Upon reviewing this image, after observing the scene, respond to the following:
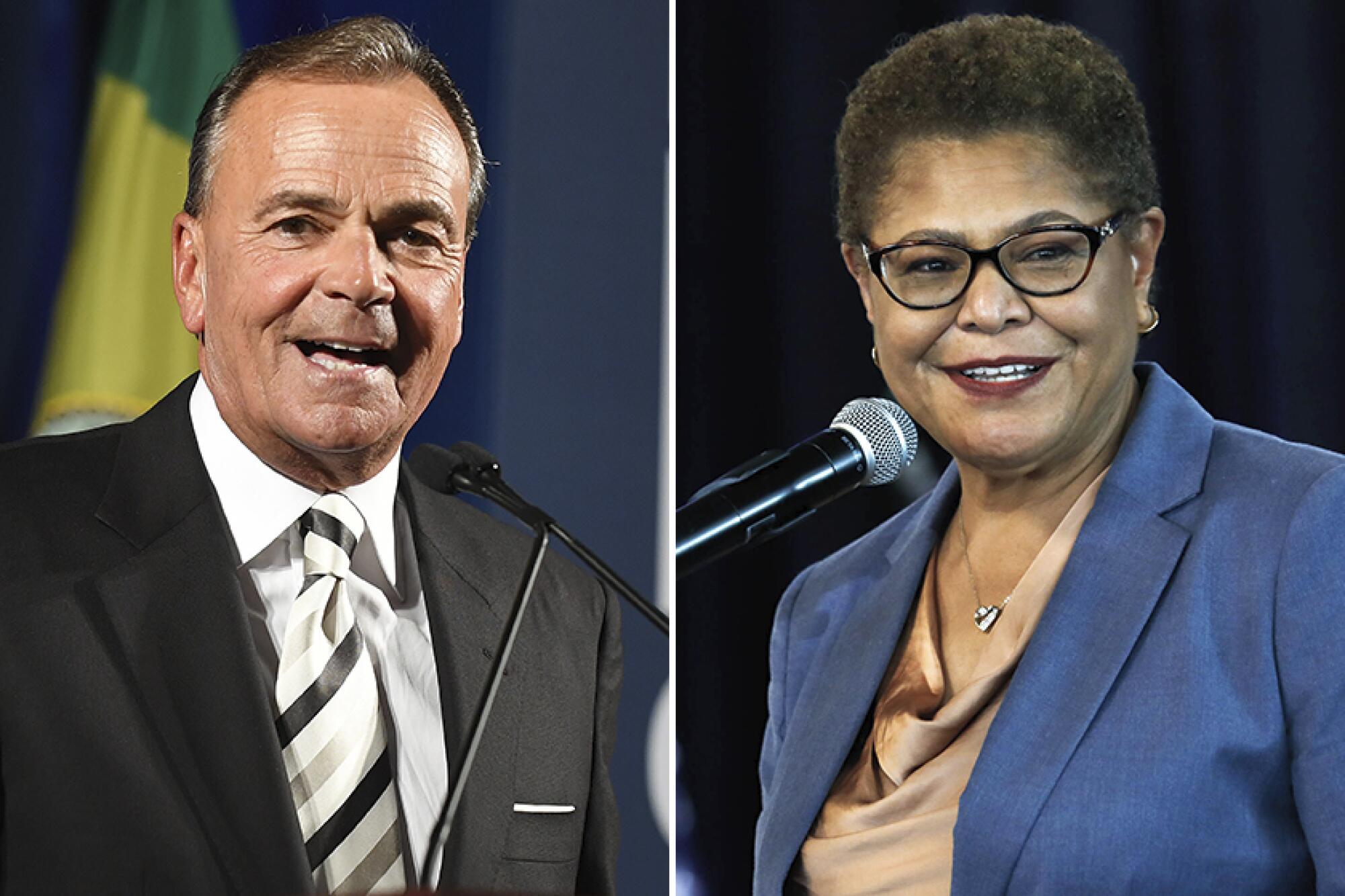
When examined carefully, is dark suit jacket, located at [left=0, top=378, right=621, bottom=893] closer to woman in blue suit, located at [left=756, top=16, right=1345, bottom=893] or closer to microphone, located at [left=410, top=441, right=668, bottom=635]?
microphone, located at [left=410, top=441, right=668, bottom=635]

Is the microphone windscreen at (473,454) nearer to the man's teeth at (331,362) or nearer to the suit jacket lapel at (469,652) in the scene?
the suit jacket lapel at (469,652)

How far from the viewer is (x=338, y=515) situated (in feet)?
5.41

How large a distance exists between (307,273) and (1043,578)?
2.99 ft

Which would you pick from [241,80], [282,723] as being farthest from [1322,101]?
[282,723]

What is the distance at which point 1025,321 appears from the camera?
1761 mm

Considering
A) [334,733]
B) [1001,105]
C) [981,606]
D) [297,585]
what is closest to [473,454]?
[297,585]

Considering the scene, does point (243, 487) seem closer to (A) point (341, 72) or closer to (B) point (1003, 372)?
(A) point (341, 72)

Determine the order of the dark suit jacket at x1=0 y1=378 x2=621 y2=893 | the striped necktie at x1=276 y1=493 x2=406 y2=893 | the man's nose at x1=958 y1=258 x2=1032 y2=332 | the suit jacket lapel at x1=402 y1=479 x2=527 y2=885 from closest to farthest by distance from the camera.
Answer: the dark suit jacket at x1=0 y1=378 x2=621 y2=893 → the striped necktie at x1=276 y1=493 x2=406 y2=893 → the suit jacket lapel at x1=402 y1=479 x2=527 y2=885 → the man's nose at x1=958 y1=258 x2=1032 y2=332

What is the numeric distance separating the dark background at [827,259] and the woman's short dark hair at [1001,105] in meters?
0.03

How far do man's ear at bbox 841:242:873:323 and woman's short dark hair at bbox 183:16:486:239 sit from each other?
1.61 feet

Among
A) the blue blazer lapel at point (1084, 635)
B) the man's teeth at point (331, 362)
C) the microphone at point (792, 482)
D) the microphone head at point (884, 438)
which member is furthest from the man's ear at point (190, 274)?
the blue blazer lapel at point (1084, 635)

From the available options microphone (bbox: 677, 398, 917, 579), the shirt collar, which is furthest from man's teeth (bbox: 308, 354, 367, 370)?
microphone (bbox: 677, 398, 917, 579)

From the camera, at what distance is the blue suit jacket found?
1531 mm

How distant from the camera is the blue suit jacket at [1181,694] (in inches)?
60.3
